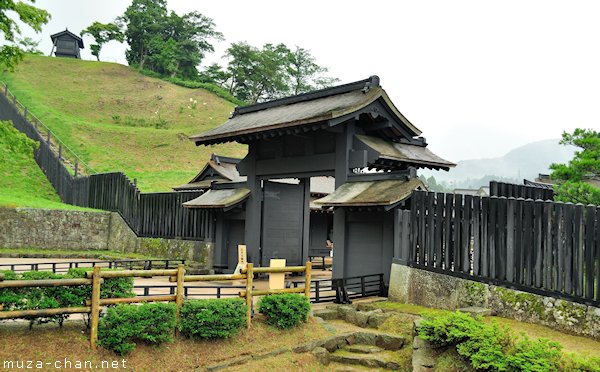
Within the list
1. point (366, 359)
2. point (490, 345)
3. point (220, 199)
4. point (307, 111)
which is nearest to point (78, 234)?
point (220, 199)

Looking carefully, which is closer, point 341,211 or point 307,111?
point 341,211

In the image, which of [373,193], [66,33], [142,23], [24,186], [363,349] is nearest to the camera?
[363,349]

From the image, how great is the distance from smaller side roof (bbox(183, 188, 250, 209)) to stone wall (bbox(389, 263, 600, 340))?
7068 mm

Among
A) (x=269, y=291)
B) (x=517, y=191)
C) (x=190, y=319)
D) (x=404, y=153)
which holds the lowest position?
(x=190, y=319)

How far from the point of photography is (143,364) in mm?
8742

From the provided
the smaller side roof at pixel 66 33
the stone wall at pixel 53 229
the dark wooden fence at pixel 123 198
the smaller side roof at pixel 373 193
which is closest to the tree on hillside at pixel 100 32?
the smaller side roof at pixel 66 33

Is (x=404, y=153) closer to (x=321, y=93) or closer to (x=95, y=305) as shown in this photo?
(x=321, y=93)

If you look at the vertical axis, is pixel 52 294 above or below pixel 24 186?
below

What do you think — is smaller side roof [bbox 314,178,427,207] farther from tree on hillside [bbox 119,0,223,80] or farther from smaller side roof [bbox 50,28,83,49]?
smaller side roof [bbox 50,28,83,49]

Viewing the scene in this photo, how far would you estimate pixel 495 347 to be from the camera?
8.08 meters

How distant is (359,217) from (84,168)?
91.5 ft

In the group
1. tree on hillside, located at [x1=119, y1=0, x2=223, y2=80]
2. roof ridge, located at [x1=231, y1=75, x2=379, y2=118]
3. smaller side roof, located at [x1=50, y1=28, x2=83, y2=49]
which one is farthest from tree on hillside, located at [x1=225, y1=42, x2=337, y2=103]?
roof ridge, located at [x1=231, y1=75, x2=379, y2=118]

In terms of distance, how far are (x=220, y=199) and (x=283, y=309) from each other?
8836 mm

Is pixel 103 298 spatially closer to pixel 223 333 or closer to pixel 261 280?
pixel 223 333
